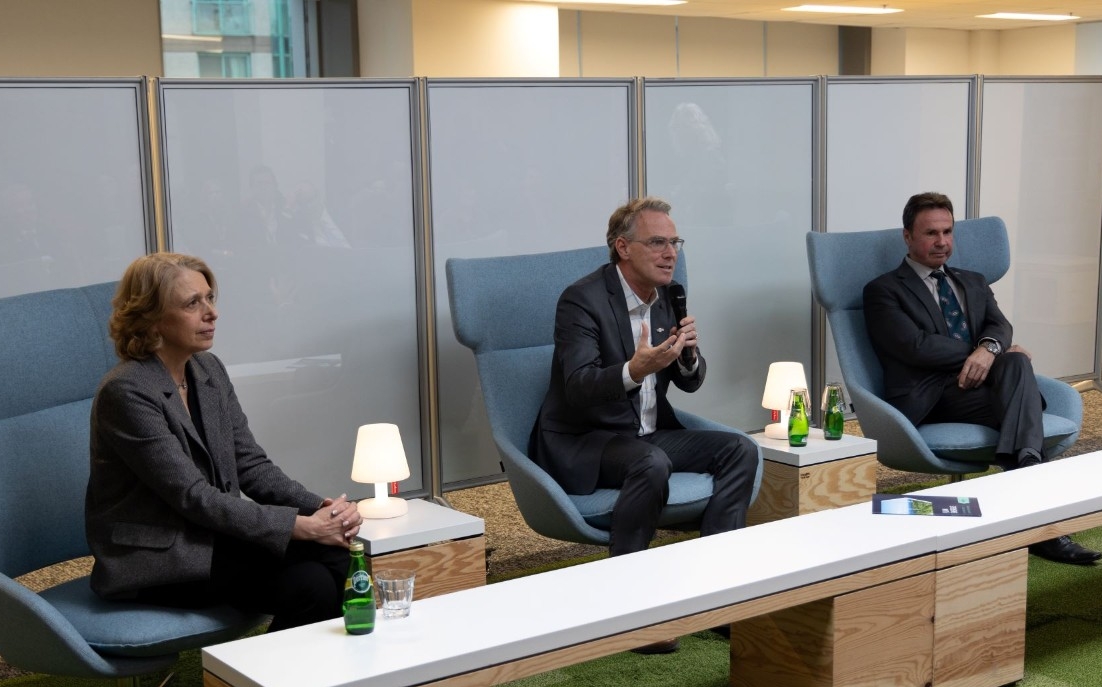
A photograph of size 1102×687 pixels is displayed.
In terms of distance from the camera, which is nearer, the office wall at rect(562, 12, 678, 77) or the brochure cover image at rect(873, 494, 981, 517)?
the brochure cover image at rect(873, 494, 981, 517)

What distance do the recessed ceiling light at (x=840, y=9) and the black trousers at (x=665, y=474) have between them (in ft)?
Result: 34.1

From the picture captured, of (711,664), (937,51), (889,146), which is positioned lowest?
(711,664)

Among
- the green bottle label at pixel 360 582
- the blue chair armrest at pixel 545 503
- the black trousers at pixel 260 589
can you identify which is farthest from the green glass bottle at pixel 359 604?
the blue chair armrest at pixel 545 503

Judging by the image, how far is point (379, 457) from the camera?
373cm

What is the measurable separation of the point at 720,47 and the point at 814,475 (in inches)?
451

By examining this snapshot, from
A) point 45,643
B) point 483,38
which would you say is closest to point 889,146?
point 45,643

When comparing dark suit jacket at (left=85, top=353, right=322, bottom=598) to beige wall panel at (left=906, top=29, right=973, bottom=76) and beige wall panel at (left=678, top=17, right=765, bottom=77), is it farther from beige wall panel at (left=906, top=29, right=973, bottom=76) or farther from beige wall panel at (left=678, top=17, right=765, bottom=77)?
beige wall panel at (left=906, top=29, right=973, bottom=76)

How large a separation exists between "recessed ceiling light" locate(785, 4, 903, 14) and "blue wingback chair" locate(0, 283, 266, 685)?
11.4m

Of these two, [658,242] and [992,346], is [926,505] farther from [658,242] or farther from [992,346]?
[992,346]

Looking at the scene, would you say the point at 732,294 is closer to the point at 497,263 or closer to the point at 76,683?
the point at 497,263

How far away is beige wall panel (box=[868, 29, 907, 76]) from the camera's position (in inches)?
656

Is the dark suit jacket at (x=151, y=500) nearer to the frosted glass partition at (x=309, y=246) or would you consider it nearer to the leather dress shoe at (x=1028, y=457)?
the frosted glass partition at (x=309, y=246)

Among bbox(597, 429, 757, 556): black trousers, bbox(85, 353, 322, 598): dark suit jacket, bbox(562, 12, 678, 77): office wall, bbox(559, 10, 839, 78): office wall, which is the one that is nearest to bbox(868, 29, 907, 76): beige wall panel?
bbox(559, 10, 839, 78): office wall

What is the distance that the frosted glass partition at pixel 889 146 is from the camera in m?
5.63
